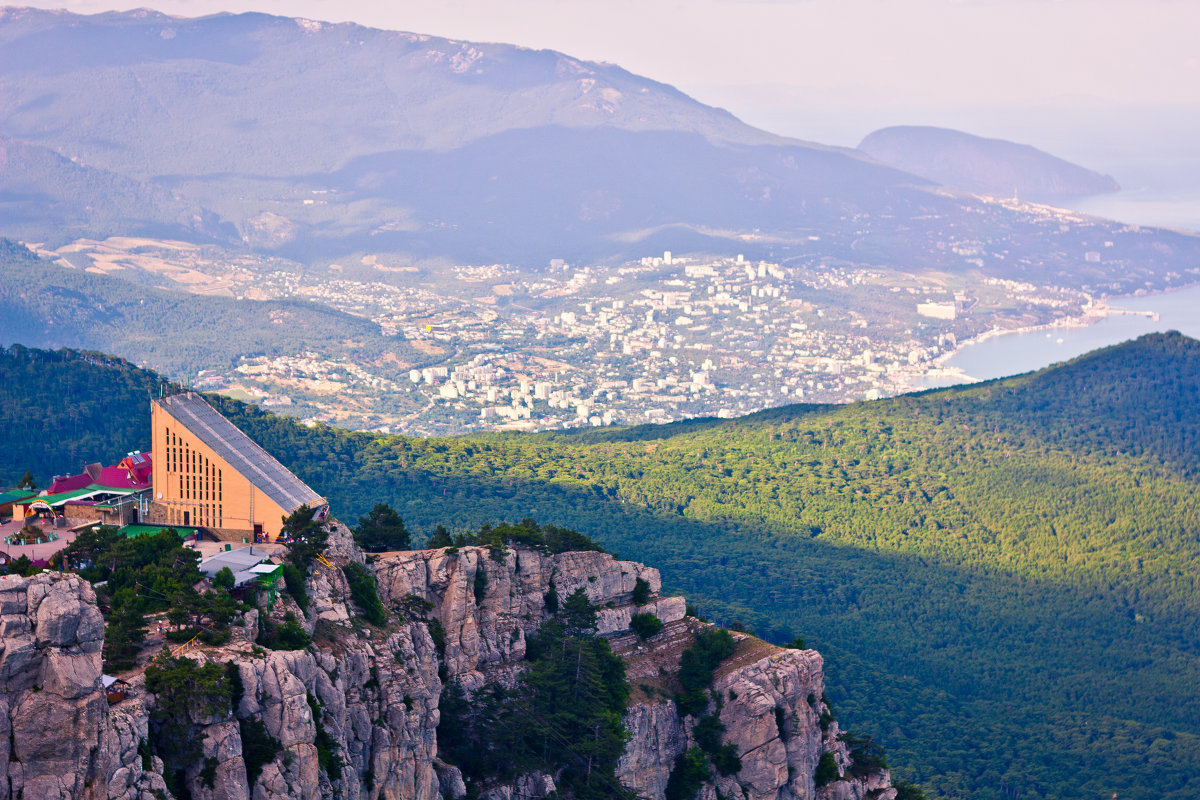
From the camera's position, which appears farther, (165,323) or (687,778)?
(165,323)

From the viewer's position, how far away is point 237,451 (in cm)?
3303

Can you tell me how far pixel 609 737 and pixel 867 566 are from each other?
4326 centimetres

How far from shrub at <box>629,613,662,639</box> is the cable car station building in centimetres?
952

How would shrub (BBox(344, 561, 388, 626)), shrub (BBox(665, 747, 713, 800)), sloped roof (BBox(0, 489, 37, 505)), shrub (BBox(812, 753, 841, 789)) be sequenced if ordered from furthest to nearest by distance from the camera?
shrub (BBox(812, 753, 841, 789))
shrub (BBox(665, 747, 713, 800))
sloped roof (BBox(0, 489, 37, 505))
shrub (BBox(344, 561, 388, 626))

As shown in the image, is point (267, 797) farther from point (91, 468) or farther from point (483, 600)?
point (91, 468)

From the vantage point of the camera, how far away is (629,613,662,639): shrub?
38188mm

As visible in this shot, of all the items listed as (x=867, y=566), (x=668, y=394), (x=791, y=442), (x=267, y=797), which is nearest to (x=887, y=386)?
(x=668, y=394)

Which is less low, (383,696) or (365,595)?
(365,595)

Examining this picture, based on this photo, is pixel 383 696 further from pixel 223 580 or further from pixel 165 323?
pixel 165 323

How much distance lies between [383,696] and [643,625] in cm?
1186

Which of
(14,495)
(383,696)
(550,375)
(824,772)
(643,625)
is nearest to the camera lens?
(383,696)

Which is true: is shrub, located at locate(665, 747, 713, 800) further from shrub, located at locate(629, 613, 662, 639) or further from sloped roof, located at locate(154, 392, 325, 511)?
sloped roof, located at locate(154, 392, 325, 511)

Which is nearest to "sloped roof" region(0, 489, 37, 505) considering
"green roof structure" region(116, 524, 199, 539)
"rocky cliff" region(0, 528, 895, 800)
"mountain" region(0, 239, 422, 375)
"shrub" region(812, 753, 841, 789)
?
"green roof structure" region(116, 524, 199, 539)

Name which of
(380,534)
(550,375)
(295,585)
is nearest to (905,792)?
(380,534)
